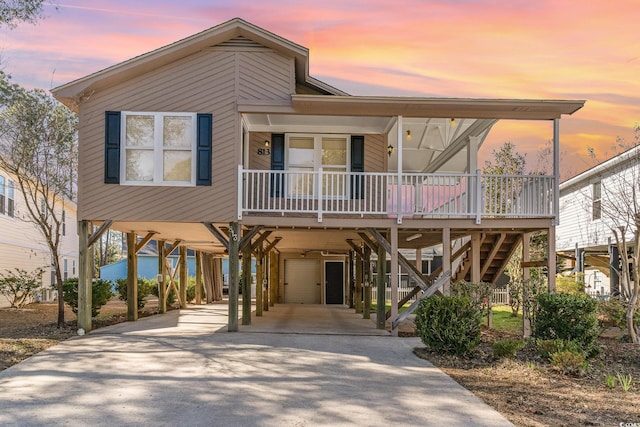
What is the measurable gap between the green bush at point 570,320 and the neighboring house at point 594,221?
30.0ft

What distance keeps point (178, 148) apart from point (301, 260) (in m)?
16.2

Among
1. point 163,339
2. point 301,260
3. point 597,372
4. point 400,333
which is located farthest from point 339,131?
point 301,260

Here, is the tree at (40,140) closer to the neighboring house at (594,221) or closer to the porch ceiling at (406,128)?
the porch ceiling at (406,128)

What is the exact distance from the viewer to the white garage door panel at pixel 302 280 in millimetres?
29234

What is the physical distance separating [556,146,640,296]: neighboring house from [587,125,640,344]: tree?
46 millimetres

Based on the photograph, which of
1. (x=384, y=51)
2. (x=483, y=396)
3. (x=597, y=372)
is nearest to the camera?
(x=483, y=396)

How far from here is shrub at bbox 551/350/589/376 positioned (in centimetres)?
912

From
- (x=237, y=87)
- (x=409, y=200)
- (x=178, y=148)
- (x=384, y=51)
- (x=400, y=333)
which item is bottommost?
(x=400, y=333)

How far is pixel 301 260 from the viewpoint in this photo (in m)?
29.5

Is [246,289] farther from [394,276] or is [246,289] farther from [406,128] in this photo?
[406,128]

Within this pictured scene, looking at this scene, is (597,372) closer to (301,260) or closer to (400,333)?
(400,333)

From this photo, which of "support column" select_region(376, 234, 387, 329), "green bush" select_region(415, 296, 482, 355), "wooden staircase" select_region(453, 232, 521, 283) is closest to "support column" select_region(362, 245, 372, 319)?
"wooden staircase" select_region(453, 232, 521, 283)

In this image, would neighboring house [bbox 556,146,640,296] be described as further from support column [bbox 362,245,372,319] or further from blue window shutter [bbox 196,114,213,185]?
blue window shutter [bbox 196,114,213,185]

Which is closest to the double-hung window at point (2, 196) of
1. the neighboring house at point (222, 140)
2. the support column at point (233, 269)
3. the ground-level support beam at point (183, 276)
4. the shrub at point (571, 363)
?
the ground-level support beam at point (183, 276)
